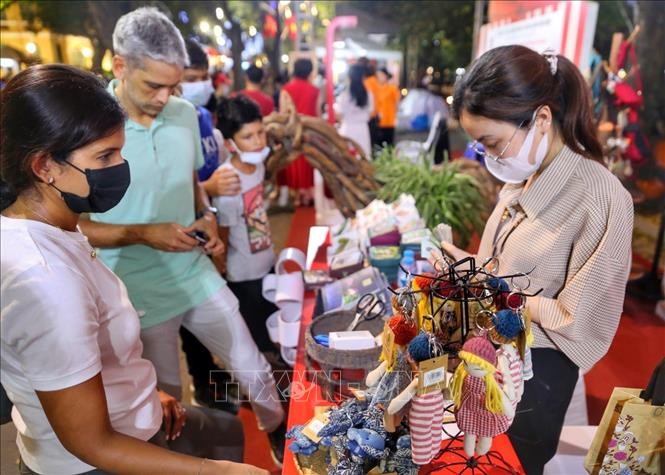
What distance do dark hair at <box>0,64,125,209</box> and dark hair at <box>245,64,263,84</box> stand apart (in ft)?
12.3

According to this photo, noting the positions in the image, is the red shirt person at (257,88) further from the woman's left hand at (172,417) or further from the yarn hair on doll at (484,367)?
the yarn hair on doll at (484,367)

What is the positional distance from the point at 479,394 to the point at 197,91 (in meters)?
2.06

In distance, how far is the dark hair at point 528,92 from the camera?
1113 mm

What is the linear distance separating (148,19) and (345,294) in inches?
41.6

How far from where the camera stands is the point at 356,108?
Result: 5855mm

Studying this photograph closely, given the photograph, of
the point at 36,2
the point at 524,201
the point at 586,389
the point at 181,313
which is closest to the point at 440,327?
the point at 524,201

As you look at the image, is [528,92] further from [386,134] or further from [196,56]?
[386,134]

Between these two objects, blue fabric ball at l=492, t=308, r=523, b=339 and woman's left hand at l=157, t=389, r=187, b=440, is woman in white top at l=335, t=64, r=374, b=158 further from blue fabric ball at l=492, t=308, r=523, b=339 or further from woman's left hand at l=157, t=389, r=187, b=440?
blue fabric ball at l=492, t=308, r=523, b=339

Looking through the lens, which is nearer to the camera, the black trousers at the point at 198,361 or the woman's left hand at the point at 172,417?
the woman's left hand at the point at 172,417

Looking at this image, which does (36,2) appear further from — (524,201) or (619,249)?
(619,249)

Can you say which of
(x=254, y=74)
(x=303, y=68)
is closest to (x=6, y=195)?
(x=254, y=74)

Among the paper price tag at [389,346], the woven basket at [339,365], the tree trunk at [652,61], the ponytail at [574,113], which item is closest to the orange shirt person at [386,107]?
the tree trunk at [652,61]

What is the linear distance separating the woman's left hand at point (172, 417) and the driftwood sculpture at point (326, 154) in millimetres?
1573

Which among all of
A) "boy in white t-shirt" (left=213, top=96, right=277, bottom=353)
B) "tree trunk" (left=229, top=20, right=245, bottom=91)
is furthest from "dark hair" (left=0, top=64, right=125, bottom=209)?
"tree trunk" (left=229, top=20, right=245, bottom=91)
